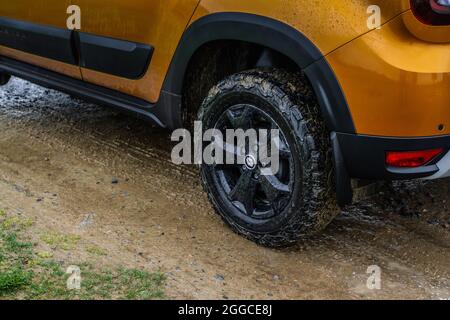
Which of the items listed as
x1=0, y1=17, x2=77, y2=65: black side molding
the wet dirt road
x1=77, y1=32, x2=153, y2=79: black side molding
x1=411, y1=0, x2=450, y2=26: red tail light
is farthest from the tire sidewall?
x1=0, y1=17, x2=77, y2=65: black side molding

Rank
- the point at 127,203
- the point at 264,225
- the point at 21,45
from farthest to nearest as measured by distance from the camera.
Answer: the point at 21,45 < the point at 127,203 < the point at 264,225

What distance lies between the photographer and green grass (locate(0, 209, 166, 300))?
2.53m

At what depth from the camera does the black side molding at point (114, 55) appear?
3207 millimetres

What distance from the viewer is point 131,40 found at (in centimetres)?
321

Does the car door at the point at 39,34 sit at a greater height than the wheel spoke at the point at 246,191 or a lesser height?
greater

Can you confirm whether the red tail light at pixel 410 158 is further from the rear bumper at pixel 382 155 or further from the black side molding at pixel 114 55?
the black side molding at pixel 114 55

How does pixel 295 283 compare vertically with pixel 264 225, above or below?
below

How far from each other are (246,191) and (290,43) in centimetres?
77

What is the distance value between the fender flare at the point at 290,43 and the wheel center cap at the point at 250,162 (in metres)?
0.45

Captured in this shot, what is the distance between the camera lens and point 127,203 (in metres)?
3.43

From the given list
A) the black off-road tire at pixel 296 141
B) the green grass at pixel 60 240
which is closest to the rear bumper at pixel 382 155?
the black off-road tire at pixel 296 141

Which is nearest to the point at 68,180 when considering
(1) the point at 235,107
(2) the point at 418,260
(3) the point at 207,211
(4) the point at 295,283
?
(3) the point at 207,211

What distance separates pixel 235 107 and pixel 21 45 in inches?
68.9

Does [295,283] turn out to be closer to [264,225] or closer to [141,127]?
[264,225]
